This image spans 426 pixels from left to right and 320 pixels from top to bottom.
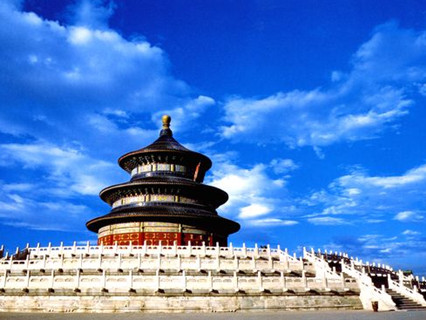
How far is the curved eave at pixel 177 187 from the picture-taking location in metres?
40.9

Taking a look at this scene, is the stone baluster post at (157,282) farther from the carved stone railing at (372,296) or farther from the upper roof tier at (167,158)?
the upper roof tier at (167,158)

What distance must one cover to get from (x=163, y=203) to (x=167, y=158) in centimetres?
614

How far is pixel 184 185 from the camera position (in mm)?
41188

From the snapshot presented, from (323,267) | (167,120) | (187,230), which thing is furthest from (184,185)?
(323,267)

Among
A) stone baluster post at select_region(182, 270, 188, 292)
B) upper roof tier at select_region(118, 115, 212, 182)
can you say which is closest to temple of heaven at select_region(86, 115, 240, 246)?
upper roof tier at select_region(118, 115, 212, 182)

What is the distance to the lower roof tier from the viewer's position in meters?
38.2

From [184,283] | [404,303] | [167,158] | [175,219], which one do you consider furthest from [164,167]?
[404,303]

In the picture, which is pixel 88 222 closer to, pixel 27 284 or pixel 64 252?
pixel 64 252

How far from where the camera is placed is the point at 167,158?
45156 mm

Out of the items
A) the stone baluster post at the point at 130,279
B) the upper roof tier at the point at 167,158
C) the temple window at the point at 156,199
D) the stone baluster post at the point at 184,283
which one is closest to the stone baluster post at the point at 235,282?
the stone baluster post at the point at 184,283

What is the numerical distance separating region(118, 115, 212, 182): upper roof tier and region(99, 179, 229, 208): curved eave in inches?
134

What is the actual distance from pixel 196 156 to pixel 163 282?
80.3ft

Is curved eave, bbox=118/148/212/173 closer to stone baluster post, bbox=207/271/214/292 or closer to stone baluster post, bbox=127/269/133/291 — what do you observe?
stone baluster post, bbox=127/269/133/291

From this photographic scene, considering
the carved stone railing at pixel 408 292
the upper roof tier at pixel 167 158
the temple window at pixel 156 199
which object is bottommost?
the carved stone railing at pixel 408 292
